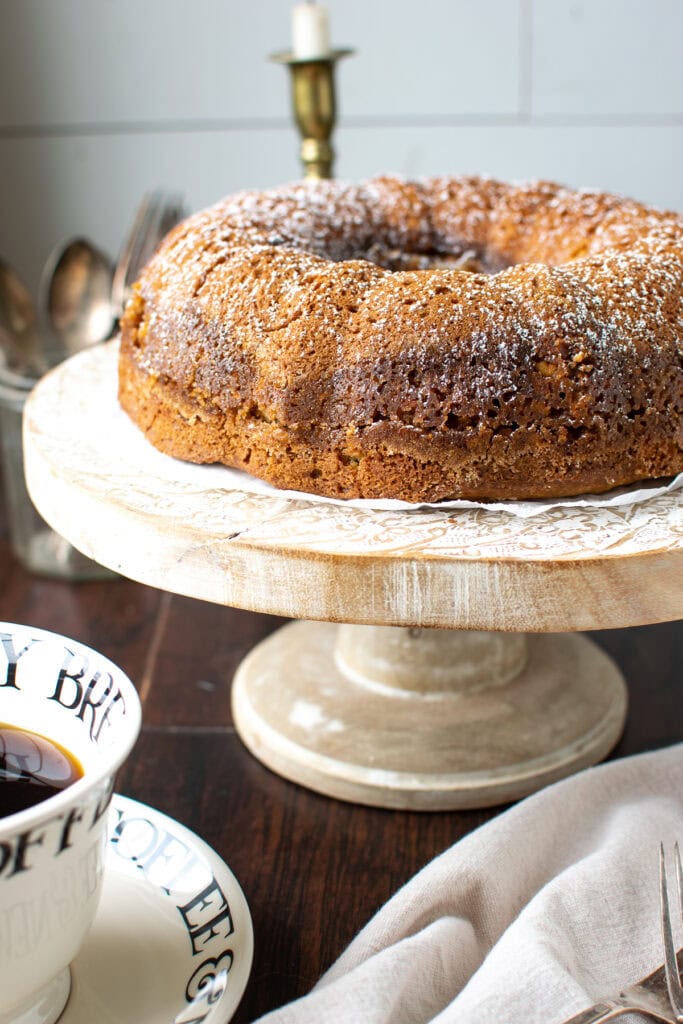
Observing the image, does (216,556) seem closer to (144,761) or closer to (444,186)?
(144,761)

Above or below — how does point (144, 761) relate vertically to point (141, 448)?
below


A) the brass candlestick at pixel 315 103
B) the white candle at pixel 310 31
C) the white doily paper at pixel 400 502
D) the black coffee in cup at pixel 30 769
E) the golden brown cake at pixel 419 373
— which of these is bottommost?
the black coffee in cup at pixel 30 769

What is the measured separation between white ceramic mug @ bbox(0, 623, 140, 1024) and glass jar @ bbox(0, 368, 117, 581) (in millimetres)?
805

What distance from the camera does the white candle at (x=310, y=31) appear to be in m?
1.38

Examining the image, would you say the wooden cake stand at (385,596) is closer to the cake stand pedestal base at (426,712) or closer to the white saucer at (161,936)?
the cake stand pedestal base at (426,712)

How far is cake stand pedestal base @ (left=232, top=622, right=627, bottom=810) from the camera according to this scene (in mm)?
1018

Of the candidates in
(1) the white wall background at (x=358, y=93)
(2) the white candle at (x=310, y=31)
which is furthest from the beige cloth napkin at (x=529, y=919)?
(1) the white wall background at (x=358, y=93)

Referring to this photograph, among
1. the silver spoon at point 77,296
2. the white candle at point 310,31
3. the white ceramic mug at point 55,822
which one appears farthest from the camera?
the silver spoon at point 77,296

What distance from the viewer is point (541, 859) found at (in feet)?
2.84

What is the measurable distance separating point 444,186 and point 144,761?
0.67 m

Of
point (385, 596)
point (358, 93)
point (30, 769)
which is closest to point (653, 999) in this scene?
point (385, 596)

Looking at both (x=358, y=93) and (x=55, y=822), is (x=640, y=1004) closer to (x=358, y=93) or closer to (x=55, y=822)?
(x=55, y=822)

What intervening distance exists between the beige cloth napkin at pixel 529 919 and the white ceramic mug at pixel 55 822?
0.14 meters

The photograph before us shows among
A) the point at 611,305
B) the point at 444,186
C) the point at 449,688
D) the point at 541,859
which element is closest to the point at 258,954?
the point at 541,859
